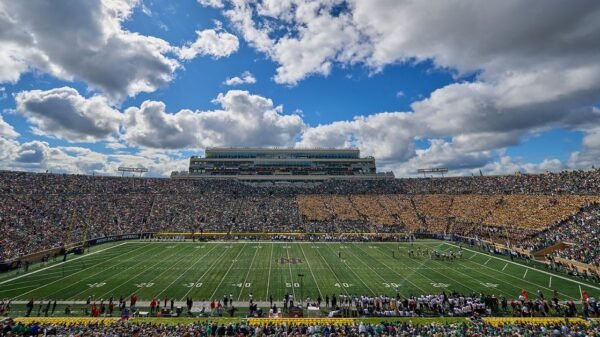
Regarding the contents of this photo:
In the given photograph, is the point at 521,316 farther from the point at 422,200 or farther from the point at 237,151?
the point at 237,151

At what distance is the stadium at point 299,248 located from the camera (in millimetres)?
19453

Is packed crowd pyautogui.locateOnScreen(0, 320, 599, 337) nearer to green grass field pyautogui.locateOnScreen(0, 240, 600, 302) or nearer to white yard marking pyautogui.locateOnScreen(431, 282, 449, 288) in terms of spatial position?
green grass field pyautogui.locateOnScreen(0, 240, 600, 302)

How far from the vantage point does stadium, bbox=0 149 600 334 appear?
19.5 meters

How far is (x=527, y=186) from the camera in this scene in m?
52.0

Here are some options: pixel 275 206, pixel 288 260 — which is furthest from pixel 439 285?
pixel 275 206

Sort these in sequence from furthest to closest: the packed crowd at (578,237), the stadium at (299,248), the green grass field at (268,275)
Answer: the packed crowd at (578,237)
the green grass field at (268,275)
the stadium at (299,248)

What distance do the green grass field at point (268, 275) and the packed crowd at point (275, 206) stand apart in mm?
7069

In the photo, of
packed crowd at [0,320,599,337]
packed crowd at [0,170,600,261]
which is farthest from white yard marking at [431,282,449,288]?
packed crowd at [0,170,600,261]

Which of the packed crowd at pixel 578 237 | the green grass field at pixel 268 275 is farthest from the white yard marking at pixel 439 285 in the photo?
the packed crowd at pixel 578 237

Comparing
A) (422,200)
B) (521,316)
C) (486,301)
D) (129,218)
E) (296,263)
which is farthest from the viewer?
(422,200)

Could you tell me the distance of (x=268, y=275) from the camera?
26.7 m

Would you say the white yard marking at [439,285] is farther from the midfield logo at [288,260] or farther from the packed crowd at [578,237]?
the packed crowd at [578,237]

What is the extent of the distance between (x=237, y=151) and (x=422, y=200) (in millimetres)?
47244

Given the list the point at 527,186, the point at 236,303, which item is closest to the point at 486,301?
the point at 236,303
